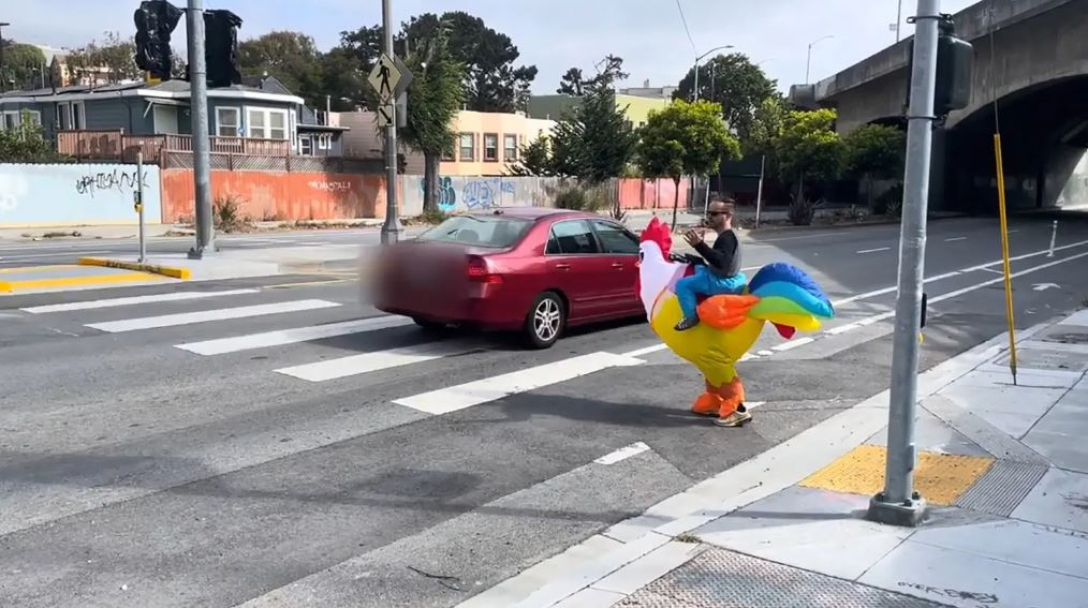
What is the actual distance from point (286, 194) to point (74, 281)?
81.0 feet

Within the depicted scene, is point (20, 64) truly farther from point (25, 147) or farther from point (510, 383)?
point (510, 383)

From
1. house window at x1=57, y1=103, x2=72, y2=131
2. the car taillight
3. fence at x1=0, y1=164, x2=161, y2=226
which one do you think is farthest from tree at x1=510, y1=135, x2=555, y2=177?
the car taillight

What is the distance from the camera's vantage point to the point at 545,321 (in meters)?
10.6

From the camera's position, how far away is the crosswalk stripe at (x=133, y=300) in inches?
479

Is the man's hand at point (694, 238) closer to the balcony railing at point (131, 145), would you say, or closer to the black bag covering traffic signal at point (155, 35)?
the black bag covering traffic signal at point (155, 35)

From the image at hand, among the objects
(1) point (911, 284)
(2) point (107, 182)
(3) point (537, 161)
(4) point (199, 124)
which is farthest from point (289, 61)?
(1) point (911, 284)

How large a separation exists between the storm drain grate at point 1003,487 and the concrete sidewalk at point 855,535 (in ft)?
0.04

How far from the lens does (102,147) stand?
1507 inches

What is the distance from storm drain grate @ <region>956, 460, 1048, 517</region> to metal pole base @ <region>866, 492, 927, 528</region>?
515mm

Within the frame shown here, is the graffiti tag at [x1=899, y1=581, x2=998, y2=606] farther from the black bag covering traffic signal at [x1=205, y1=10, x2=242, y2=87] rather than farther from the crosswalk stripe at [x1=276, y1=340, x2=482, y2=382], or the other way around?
the black bag covering traffic signal at [x1=205, y1=10, x2=242, y2=87]

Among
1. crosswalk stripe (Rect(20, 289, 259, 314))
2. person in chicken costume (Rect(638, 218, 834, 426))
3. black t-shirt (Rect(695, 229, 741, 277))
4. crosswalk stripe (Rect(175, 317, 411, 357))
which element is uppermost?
black t-shirt (Rect(695, 229, 741, 277))

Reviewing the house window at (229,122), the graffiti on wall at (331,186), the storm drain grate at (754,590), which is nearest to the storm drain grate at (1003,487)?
the storm drain grate at (754,590)

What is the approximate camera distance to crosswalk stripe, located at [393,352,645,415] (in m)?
8.14

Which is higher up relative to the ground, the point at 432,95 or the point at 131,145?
the point at 432,95
